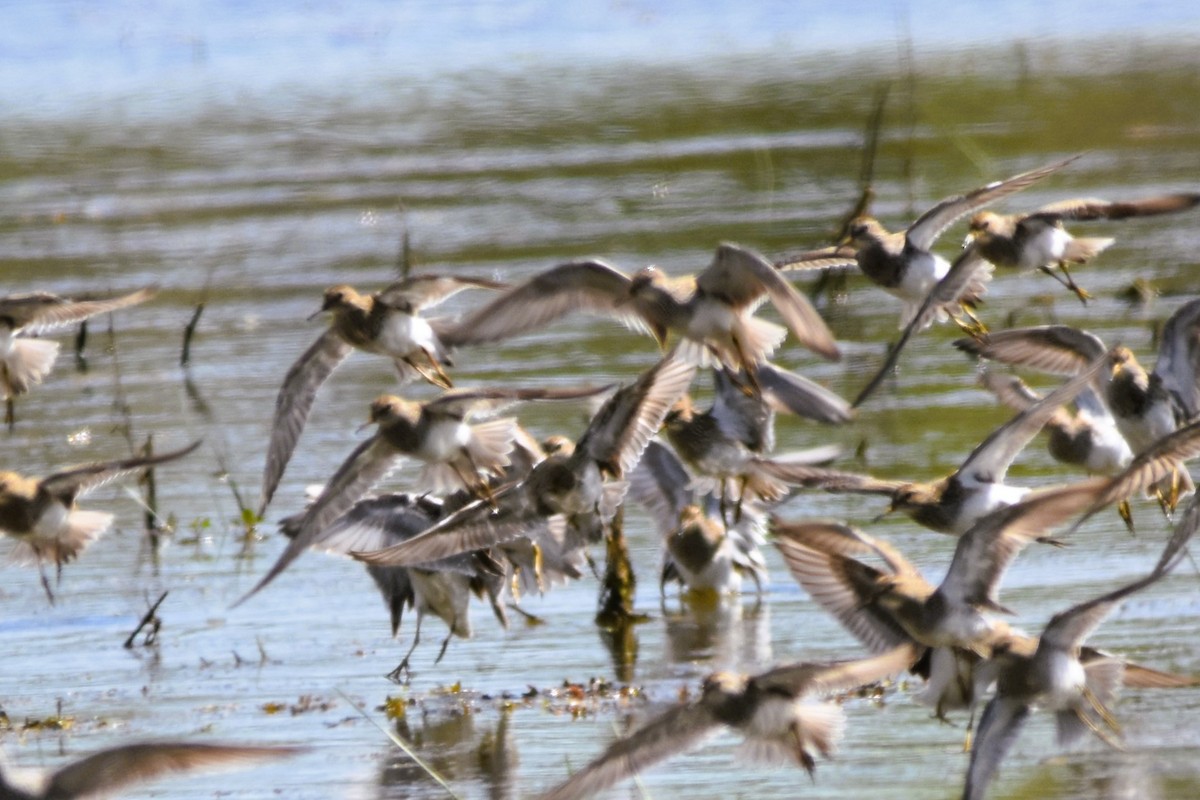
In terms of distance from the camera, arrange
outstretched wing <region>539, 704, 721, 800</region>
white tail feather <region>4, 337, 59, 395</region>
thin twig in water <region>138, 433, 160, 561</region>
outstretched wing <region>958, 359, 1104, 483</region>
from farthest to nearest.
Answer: thin twig in water <region>138, 433, 160, 561</region>
white tail feather <region>4, 337, 59, 395</region>
outstretched wing <region>958, 359, 1104, 483</region>
outstretched wing <region>539, 704, 721, 800</region>

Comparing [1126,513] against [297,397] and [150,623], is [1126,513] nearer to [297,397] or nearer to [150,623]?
[297,397]

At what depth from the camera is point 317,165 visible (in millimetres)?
20484

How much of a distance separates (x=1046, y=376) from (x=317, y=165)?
10.5m

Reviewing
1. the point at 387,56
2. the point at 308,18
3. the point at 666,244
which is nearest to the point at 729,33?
the point at 387,56

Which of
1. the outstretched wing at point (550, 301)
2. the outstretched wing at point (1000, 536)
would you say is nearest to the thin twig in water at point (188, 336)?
the outstretched wing at point (550, 301)

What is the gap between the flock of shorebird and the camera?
643 cm

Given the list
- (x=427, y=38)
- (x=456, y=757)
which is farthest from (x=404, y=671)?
(x=427, y=38)

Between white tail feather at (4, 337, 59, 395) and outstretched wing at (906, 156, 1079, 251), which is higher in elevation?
outstretched wing at (906, 156, 1079, 251)

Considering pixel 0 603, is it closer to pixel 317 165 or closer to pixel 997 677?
pixel 997 677

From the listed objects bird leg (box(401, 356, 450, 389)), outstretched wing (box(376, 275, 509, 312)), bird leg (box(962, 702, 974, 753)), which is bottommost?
bird leg (box(962, 702, 974, 753))

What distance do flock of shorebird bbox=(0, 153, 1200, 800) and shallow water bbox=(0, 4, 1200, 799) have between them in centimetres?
31

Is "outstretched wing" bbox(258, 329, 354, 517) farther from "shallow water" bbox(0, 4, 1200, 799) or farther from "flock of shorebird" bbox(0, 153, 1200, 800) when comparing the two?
"shallow water" bbox(0, 4, 1200, 799)

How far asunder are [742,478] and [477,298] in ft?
20.0

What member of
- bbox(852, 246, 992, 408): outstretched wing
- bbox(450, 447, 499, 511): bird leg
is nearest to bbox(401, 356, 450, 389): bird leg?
bbox(450, 447, 499, 511): bird leg
